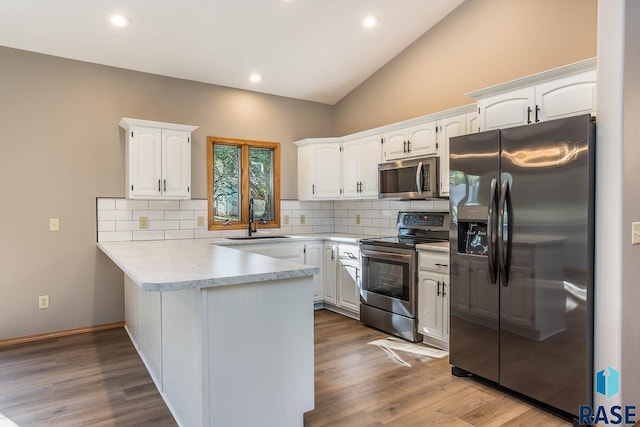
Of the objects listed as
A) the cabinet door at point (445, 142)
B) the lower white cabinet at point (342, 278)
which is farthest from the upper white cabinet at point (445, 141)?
the lower white cabinet at point (342, 278)

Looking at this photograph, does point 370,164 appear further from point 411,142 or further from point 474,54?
point 474,54

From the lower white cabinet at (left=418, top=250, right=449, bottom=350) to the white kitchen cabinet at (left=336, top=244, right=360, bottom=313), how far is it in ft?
2.78

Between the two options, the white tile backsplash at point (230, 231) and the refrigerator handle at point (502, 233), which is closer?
the refrigerator handle at point (502, 233)

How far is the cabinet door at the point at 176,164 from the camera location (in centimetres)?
388

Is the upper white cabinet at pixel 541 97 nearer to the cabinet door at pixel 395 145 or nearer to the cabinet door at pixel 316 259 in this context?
the cabinet door at pixel 395 145

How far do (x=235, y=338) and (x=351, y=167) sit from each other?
3.06 metres

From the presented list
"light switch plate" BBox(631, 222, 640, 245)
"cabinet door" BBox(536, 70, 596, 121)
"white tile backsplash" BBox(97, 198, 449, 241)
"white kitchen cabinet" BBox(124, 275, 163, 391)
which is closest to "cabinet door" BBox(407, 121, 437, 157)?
"white tile backsplash" BBox(97, 198, 449, 241)

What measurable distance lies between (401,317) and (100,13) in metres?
3.63

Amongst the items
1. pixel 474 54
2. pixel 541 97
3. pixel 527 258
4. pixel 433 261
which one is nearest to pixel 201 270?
pixel 527 258

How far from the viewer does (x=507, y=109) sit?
2.76m

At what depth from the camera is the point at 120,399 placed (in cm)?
251

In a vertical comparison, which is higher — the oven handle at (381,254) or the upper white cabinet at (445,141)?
the upper white cabinet at (445,141)

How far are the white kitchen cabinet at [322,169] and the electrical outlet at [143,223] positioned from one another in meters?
1.87

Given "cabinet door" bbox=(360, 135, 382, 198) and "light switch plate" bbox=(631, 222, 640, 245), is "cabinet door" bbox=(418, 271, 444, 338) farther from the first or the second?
"light switch plate" bbox=(631, 222, 640, 245)
